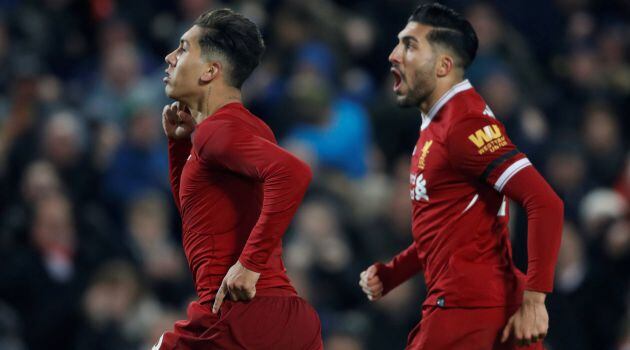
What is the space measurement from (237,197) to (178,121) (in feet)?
1.79

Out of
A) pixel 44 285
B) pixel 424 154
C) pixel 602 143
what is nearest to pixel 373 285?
pixel 424 154

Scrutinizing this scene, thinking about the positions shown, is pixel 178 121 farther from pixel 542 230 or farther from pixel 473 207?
pixel 542 230

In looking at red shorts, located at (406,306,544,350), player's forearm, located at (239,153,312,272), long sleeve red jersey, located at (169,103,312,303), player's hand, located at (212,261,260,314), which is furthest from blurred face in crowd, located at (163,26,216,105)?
red shorts, located at (406,306,544,350)

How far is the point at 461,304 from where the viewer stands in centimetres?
478

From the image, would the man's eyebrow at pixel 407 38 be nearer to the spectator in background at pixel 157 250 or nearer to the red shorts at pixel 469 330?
the red shorts at pixel 469 330

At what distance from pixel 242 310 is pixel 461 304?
2.63 ft

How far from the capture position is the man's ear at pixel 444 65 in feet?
16.4

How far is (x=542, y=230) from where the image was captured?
456cm

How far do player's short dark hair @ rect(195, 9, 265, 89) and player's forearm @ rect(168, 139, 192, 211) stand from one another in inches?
16.2

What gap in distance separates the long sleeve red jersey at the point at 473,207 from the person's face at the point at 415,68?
3.3 inches

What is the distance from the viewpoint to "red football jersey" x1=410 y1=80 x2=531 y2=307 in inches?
186

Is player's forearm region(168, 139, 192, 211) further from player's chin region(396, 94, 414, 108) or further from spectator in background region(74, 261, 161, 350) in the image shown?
spectator in background region(74, 261, 161, 350)

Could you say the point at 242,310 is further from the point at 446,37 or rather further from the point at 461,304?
the point at 446,37

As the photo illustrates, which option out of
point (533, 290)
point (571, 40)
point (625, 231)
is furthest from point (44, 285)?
point (571, 40)
